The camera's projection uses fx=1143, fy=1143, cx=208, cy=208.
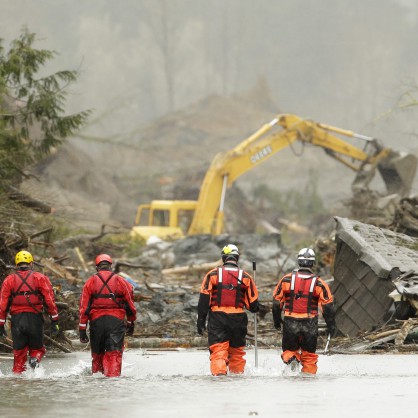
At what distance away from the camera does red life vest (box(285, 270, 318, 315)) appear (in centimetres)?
1420

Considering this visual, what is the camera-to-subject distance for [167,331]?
20.6 m

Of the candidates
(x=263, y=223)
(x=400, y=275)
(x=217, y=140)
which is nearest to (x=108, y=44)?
(x=217, y=140)

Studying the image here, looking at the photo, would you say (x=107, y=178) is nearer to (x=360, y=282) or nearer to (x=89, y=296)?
(x=360, y=282)

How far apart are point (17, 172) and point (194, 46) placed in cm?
7882

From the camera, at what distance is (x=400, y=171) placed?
38156 millimetres

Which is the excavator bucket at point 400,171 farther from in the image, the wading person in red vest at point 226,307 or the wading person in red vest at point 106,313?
the wading person in red vest at point 106,313

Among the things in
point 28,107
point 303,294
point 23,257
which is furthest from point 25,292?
point 28,107

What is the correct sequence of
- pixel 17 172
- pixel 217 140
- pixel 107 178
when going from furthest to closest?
pixel 217 140, pixel 107 178, pixel 17 172

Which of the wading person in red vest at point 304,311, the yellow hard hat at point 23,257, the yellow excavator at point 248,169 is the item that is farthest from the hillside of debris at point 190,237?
the yellow hard hat at point 23,257

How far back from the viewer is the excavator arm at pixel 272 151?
123 feet

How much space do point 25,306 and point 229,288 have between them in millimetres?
2642

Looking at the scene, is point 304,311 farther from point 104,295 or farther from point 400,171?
point 400,171

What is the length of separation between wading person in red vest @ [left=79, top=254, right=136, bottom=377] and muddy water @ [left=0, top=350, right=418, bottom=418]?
0.40 meters

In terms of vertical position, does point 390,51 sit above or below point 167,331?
above
